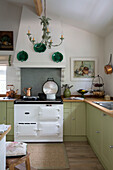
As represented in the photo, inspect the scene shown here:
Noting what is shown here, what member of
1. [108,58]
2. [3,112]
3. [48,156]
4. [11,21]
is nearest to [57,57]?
[108,58]

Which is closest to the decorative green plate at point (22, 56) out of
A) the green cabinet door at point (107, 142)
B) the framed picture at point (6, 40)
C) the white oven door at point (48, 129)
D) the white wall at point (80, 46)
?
the framed picture at point (6, 40)

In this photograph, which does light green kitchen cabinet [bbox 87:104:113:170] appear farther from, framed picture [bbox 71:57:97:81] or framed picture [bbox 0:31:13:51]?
framed picture [bbox 0:31:13:51]

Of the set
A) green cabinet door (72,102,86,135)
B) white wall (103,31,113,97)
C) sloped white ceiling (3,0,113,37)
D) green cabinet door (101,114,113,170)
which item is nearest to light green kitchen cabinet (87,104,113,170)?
green cabinet door (101,114,113,170)

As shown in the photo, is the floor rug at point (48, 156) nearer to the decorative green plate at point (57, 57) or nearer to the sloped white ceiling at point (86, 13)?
the decorative green plate at point (57, 57)

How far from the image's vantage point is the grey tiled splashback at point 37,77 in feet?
12.8

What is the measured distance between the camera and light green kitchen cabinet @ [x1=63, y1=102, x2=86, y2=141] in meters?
A: 3.31

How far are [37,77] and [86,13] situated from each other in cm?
174

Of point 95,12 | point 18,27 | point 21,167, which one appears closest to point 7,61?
point 18,27

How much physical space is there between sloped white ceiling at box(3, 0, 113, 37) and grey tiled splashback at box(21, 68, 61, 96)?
1166 millimetres

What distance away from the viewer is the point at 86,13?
3.06m

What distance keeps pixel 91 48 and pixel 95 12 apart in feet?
3.68

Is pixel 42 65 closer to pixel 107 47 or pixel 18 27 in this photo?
pixel 18 27

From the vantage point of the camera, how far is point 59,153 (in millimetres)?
2742

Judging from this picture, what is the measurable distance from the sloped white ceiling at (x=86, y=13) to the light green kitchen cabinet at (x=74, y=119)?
1.62 metres
